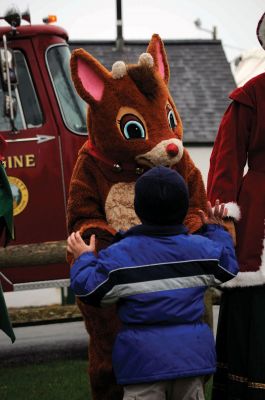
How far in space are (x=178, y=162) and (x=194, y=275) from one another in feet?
3.31

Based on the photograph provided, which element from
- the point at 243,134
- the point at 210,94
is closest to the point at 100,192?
the point at 243,134

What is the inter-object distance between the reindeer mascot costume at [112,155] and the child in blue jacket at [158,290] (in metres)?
0.70

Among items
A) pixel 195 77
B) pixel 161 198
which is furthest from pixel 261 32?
pixel 195 77

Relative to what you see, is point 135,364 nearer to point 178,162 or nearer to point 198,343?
point 198,343

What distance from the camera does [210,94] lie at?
18.4m

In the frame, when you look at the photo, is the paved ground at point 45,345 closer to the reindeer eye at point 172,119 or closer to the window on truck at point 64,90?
the window on truck at point 64,90

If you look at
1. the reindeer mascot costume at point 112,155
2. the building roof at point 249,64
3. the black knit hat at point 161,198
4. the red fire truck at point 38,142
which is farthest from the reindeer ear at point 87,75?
the building roof at point 249,64

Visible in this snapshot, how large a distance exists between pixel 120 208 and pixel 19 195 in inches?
116

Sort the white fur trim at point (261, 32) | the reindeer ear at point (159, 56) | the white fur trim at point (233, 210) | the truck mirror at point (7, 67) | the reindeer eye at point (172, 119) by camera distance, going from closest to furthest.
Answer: the white fur trim at point (233, 210), the white fur trim at point (261, 32), the reindeer eye at point (172, 119), the reindeer ear at point (159, 56), the truck mirror at point (7, 67)

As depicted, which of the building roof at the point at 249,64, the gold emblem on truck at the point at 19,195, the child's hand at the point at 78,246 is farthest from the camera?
the building roof at the point at 249,64

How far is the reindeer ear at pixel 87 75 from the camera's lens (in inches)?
159

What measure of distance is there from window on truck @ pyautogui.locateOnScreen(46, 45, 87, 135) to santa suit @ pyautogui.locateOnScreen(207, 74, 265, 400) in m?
3.12

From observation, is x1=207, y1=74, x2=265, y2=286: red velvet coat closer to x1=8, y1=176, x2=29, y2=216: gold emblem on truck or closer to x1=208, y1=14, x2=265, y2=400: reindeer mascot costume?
x1=208, y1=14, x2=265, y2=400: reindeer mascot costume

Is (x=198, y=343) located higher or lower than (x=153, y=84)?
lower
